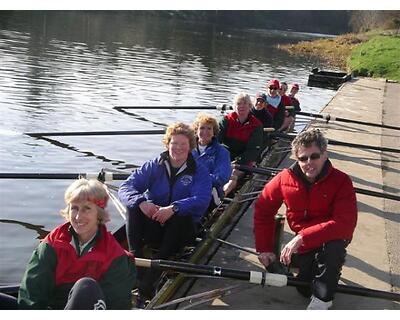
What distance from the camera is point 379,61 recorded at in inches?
A: 1294

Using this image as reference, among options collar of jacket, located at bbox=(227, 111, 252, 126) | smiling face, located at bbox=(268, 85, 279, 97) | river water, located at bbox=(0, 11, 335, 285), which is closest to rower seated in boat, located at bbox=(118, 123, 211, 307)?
river water, located at bbox=(0, 11, 335, 285)

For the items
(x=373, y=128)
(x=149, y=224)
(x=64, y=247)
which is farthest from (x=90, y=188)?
(x=373, y=128)

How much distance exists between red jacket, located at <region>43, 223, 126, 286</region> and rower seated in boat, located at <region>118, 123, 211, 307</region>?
1.37m

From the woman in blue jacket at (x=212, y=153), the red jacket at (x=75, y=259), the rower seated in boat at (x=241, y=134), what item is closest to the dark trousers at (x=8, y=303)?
the red jacket at (x=75, y=259)

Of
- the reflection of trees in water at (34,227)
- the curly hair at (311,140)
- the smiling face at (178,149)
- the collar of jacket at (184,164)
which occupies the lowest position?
the reflection of trees in water at (34,227)

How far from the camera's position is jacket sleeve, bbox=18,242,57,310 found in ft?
11.4

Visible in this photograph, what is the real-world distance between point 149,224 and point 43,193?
380 cm

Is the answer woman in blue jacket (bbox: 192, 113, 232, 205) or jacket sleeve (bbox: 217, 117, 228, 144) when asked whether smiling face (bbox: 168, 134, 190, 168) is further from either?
jacket sleeve (bbox: 217, 117, 228, 144)

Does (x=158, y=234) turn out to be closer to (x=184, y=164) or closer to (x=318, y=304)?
(x=184, y=164)

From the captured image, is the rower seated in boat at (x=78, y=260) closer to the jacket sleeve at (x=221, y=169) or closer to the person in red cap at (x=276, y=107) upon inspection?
the jacket sleeve at (x=221, y=169)

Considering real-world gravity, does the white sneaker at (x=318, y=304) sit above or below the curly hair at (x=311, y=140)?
below

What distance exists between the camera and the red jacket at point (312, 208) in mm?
4504

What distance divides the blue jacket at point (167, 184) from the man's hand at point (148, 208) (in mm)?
187

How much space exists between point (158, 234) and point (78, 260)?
170cm
